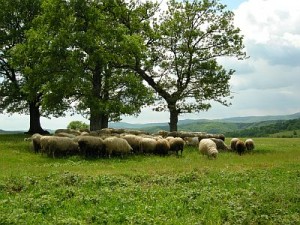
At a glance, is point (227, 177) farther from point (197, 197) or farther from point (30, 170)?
point (30, 170)

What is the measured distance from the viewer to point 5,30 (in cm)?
4356

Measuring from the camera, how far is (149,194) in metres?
14.1

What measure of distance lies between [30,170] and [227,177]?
29.8ft

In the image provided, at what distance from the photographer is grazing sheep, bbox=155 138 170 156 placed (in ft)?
89.4

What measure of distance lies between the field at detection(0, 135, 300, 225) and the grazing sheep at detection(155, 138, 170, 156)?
5395 mm

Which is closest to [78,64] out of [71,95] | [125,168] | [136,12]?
[71,95]

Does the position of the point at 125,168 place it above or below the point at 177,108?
below

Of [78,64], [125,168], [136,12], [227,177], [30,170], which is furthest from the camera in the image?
[136,12]

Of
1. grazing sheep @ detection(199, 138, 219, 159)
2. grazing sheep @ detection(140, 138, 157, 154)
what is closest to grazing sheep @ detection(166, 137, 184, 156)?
grazing sheep @ detection(140, 138, 157, 154)

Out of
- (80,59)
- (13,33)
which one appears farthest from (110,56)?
(13,33)

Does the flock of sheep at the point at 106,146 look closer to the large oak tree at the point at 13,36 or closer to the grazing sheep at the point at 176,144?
the grazing sheep at the point at 176,144

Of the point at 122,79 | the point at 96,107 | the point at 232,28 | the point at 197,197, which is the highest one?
the point at 232,28

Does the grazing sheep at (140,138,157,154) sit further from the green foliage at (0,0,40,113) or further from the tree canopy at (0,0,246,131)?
the green foliage at (0,0,40,113)

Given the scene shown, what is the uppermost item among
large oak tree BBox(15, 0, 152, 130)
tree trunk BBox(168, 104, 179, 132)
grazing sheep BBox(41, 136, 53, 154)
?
large oak tree BBox(15, 0, 152, 130)
